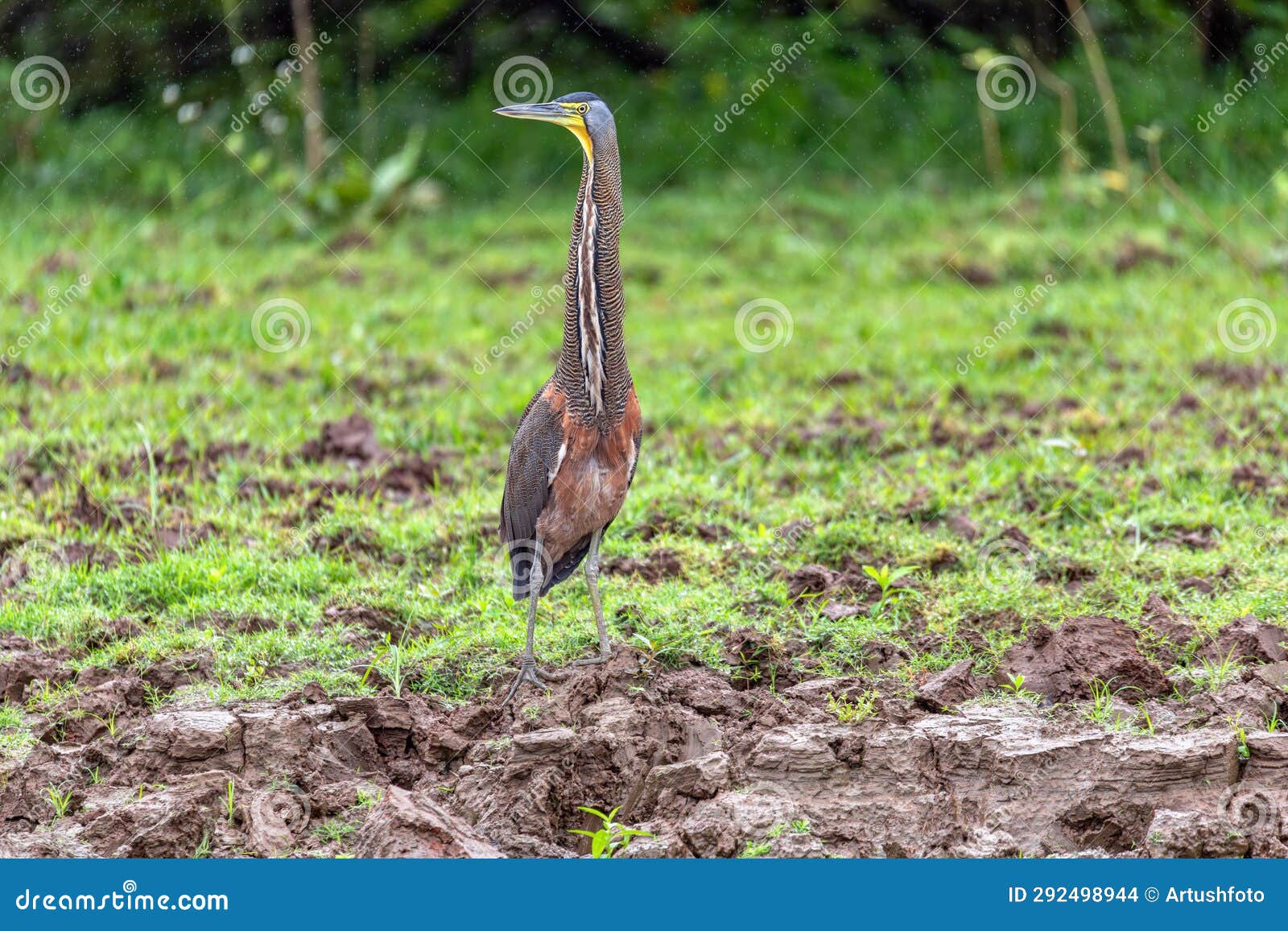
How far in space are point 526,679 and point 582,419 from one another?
2.82ft

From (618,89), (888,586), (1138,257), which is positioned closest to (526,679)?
(888,586)

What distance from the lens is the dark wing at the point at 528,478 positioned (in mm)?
4926

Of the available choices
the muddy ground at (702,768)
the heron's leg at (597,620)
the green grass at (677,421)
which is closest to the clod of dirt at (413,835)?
the muddy ground at (702,768)

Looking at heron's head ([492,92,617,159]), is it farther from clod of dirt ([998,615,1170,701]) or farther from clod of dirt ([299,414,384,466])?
clod of dirt ([299,414,384,466])

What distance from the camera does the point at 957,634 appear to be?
5098 millimetres

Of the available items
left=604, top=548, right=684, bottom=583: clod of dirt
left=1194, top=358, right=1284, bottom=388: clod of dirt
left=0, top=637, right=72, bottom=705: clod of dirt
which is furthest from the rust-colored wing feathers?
left=1194, top=358, right=1284, bottom=388: clod of dirt

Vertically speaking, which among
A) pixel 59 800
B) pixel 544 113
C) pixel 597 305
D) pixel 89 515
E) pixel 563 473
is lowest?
pixel 89 515

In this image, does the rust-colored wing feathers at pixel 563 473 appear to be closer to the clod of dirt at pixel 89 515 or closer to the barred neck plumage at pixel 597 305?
A: the barred neck plumage at pixel 597 305

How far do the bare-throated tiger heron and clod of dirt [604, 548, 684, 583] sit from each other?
0.66 m

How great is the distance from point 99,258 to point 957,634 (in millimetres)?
6845

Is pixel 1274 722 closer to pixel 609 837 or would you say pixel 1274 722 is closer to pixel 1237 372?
pixel 609 837

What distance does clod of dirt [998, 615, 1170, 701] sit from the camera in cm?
460

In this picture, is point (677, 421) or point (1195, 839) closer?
point (1195, 839)

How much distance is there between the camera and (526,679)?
4.80 m
